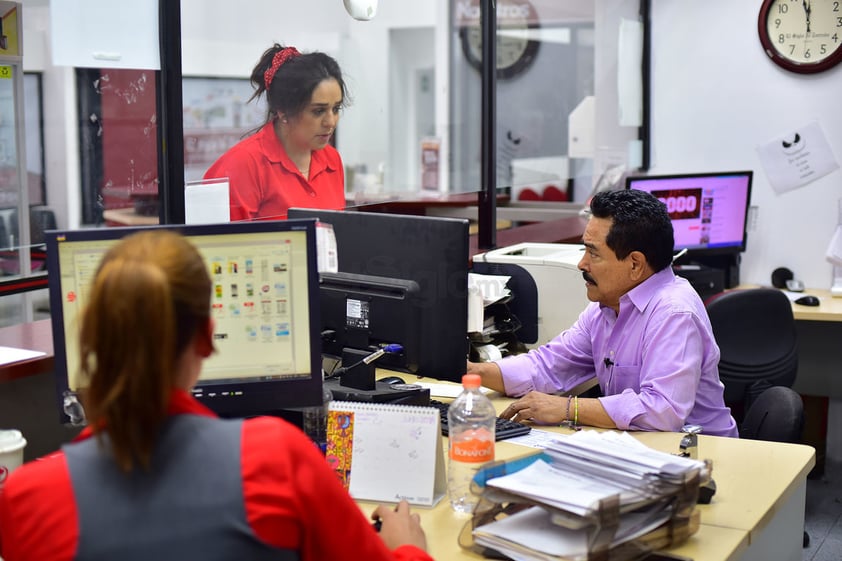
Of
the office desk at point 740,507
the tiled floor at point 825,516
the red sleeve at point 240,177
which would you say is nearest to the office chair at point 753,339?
the tiled floor at point 825,516

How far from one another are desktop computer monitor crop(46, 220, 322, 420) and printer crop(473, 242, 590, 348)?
3.92 ft

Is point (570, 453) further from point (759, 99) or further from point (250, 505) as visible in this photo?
point (759, 99)

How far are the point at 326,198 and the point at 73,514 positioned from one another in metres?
2.17

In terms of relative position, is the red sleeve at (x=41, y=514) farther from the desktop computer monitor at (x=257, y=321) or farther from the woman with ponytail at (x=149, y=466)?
the desktop computer monitor at (x=257, y=321)

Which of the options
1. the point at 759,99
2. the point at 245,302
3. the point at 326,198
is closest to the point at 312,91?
the point at 326,198

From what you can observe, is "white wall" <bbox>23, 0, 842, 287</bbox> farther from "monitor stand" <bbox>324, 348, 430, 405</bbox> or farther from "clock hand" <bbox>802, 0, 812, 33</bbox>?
"monitor stand" <bbox>324, 348, 430, 405</bbox>

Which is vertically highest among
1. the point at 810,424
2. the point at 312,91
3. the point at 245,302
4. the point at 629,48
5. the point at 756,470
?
the point at 629,48

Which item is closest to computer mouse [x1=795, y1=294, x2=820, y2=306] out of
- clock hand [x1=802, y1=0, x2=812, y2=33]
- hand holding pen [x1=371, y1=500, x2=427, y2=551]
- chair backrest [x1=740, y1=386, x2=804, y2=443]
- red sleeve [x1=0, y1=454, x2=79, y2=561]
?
clock hand [x1=802, y1=0, x2=812, y2=33]

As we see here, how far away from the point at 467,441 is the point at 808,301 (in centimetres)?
279

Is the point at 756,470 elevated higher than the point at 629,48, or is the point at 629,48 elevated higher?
the point at 629,48

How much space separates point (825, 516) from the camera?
3.69 meters

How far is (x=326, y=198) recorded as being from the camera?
3.17 meters

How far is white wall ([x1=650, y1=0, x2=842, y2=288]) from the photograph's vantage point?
4.40 meters

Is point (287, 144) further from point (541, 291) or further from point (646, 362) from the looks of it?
point (646, 362)
